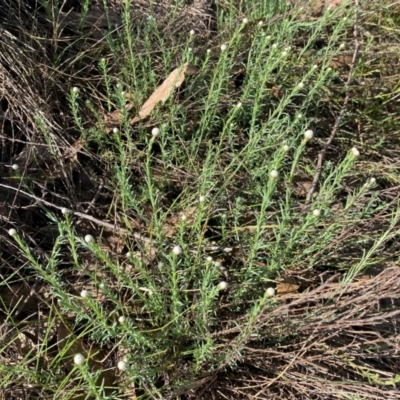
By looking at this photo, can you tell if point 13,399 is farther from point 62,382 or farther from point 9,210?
point 9,210

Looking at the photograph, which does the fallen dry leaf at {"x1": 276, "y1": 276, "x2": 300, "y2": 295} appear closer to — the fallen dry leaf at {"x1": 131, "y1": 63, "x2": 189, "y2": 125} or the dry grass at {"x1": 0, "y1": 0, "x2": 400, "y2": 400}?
the dry grass at {"x1": 0, "y1": 0, "x2": 400, "y2": 400}

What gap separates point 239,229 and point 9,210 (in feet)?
3.27

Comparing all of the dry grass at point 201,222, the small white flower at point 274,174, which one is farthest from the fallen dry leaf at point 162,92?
the small white flower at point 274,174

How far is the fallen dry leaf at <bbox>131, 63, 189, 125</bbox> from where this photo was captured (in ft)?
7.68

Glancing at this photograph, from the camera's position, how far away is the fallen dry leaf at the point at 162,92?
7.68 ft

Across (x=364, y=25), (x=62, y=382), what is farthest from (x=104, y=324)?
(x=364, y=25)

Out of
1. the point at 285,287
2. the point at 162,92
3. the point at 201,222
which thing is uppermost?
the point at 162,92

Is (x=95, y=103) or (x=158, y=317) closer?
(x=158, y=317)

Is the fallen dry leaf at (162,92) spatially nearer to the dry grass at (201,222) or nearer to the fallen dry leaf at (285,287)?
the dry grass at (201,222)

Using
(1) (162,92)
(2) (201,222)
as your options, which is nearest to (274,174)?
(2) (201,222)

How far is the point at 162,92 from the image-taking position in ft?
7.89

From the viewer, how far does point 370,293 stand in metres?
1.70

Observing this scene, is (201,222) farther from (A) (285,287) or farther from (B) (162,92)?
(B) (162,92)

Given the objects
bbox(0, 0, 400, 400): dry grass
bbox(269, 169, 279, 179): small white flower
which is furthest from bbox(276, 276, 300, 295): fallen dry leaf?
bbox(269, 169, 279, 179): small white flower
